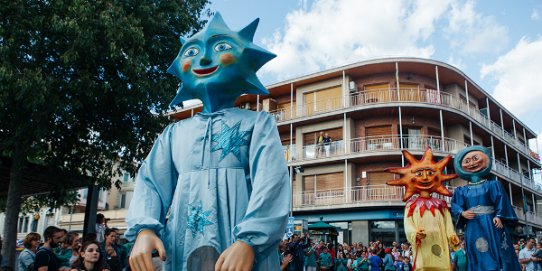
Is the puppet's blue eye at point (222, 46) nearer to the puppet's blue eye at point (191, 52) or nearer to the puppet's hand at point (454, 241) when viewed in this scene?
the puppet's blue eye at point (191, 52)

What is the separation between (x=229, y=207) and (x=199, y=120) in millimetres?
621

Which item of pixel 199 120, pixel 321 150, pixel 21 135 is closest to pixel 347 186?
pixel 321 150

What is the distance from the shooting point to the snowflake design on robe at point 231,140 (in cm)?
279

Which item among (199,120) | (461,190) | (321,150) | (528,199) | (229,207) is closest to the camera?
(229,207)

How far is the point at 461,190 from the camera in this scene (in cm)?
673

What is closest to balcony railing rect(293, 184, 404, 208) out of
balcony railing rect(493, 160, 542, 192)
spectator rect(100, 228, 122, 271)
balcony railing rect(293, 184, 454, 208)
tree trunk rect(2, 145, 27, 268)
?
balcony railing rect(293, 184, 454, 208)

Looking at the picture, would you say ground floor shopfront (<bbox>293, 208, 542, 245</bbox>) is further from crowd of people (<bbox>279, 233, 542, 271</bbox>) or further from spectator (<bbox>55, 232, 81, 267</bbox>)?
spectator (<bbox>55, 232, 81, 267</bbox>)

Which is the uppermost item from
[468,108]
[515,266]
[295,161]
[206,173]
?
[468,108]

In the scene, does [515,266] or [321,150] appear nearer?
[515,266]

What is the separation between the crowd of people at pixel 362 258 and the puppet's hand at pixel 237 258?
871 cm

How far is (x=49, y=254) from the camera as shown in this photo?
20.8 feet

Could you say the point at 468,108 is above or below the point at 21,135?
above

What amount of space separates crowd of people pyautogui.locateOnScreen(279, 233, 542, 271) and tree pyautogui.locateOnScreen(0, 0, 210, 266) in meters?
4.58

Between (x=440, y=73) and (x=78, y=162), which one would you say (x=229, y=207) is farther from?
(x=440, y=73)
